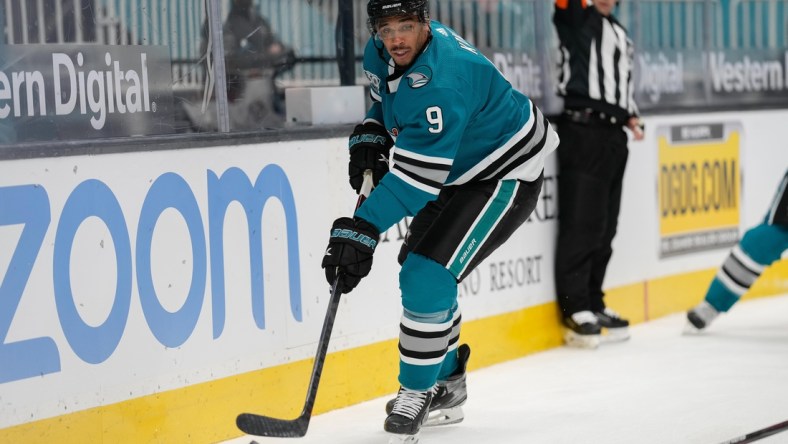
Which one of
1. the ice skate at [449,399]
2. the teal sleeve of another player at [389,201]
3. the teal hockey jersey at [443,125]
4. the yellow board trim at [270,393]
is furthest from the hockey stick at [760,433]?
the yellow board trim at [270,393]

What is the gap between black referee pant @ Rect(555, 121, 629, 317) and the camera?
5301mm

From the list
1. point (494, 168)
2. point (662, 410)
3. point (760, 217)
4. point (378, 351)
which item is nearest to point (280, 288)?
point (378, 351)

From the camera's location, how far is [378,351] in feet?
14.7

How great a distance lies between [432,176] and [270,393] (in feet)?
3.55

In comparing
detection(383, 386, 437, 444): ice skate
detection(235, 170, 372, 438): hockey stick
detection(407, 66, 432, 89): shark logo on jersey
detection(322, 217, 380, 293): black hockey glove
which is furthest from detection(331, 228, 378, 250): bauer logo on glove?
detection(383, 386, 437, 444): ice skate

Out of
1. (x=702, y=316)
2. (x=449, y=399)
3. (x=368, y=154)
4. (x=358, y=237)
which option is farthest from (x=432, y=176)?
(x=702, y=316)

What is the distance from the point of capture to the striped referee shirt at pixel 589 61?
17.3 feet

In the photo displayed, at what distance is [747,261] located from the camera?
17.9 feet

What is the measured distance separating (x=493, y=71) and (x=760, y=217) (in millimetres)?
3429

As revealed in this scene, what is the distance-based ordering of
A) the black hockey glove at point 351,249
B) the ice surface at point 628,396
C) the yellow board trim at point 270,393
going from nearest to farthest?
the black hockey glove at point 351,249
the yellow board trim at point 270,393
the ice surface at point 628,396

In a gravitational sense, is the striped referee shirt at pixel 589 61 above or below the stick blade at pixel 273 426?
above

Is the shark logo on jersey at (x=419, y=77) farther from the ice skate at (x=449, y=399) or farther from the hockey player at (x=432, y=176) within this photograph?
the ice skate at (x=449, y=399)

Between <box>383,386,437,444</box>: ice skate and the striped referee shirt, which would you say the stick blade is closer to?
<box>383,386,437,444</box>: ice skate

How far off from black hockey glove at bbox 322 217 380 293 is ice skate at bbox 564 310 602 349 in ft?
7.15
